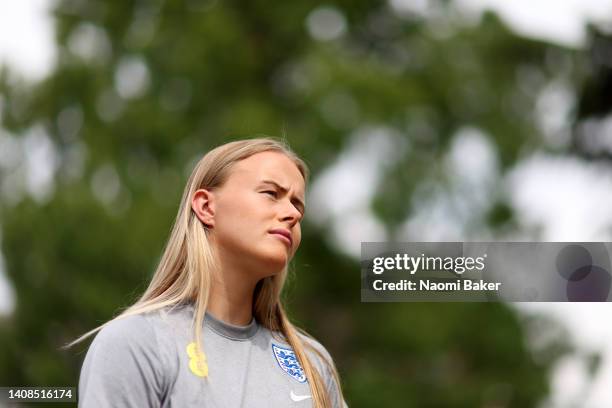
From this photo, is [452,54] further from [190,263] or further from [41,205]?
[190,263]

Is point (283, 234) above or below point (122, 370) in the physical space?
above

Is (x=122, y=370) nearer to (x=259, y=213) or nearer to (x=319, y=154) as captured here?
(x=259, y=213)

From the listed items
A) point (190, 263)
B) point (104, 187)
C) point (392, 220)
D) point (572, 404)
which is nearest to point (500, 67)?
point (392, 220)

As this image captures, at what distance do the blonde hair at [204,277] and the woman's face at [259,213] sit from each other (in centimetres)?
3

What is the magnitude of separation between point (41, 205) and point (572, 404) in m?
4.57

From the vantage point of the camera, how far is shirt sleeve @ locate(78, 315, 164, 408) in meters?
2.01

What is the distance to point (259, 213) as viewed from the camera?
2225mm

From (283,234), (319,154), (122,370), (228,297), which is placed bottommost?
(122,370)

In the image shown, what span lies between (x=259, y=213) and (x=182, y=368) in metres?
0.34

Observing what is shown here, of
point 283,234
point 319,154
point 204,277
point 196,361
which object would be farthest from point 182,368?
point 319,154

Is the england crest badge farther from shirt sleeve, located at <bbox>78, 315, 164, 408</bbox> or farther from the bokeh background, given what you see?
the bokeh background

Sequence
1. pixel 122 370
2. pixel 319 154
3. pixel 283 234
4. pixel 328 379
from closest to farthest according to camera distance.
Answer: pixel 122 370 → pixel 283 234 → pixel 328 379 → pixel 319 154

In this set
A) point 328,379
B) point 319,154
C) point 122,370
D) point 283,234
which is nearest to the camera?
point 122,370

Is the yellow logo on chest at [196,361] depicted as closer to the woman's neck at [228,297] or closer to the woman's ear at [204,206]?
the woman's neck at [228,297]
